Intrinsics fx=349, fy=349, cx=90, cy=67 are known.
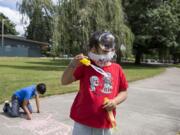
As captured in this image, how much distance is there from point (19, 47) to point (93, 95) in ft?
195

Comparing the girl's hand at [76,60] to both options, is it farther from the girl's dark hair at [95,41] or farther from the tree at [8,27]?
the tree at [8,27]

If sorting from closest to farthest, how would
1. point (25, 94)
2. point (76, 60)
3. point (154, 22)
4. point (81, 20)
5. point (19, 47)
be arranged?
point (76, 60), point (25, 94), point (81, 20), point (154, 22), point (19, 47)

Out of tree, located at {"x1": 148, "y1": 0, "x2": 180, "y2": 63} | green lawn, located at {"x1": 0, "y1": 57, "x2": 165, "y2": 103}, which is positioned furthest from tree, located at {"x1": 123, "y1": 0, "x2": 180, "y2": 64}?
green lawn, located at {"x1": 0, "y1": 57, "x2": 165, "y2": 103}

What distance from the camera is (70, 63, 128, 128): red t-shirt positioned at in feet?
9.83

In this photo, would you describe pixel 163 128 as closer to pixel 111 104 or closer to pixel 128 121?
pixel 128 121

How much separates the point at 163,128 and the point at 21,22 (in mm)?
20363

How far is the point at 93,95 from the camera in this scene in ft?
9.82

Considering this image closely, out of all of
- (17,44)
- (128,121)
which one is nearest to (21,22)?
(128,121)

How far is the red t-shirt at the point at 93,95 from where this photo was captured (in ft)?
9.83

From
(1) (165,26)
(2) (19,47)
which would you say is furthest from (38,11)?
(2) (19,47)

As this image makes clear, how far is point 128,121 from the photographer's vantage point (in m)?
7.50

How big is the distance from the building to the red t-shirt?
55.4m

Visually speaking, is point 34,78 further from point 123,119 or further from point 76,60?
point 76,60

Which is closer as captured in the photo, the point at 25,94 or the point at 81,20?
the point at 25,94
